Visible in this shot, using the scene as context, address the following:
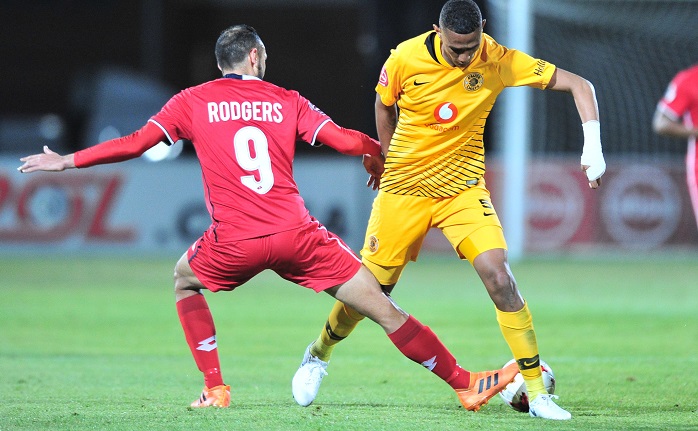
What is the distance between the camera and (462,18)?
579 cm

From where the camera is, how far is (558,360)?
26.5 ft

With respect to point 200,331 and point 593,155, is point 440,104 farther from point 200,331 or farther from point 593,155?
point 200,331

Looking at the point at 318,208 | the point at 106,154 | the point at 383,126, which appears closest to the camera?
the point at 106,154

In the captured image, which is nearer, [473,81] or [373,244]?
[473,81]

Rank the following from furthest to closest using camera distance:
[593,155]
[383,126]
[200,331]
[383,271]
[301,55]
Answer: [301,55], [383,126], [383,271], [200,331], [593,155]

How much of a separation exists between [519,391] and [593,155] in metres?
1.32

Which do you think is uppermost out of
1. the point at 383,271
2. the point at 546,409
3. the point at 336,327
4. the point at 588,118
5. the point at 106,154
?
the point at 588,118

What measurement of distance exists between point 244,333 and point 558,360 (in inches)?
119

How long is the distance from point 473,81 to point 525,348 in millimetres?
1500

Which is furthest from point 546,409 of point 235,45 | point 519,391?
point 235,45

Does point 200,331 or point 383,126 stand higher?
point 383,126

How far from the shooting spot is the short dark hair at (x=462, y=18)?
578 cm

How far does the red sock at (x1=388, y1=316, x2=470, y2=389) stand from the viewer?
585 cm

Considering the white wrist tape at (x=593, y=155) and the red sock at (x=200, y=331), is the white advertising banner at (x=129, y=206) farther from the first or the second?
the white wrist tape at (x=593, y=155)
